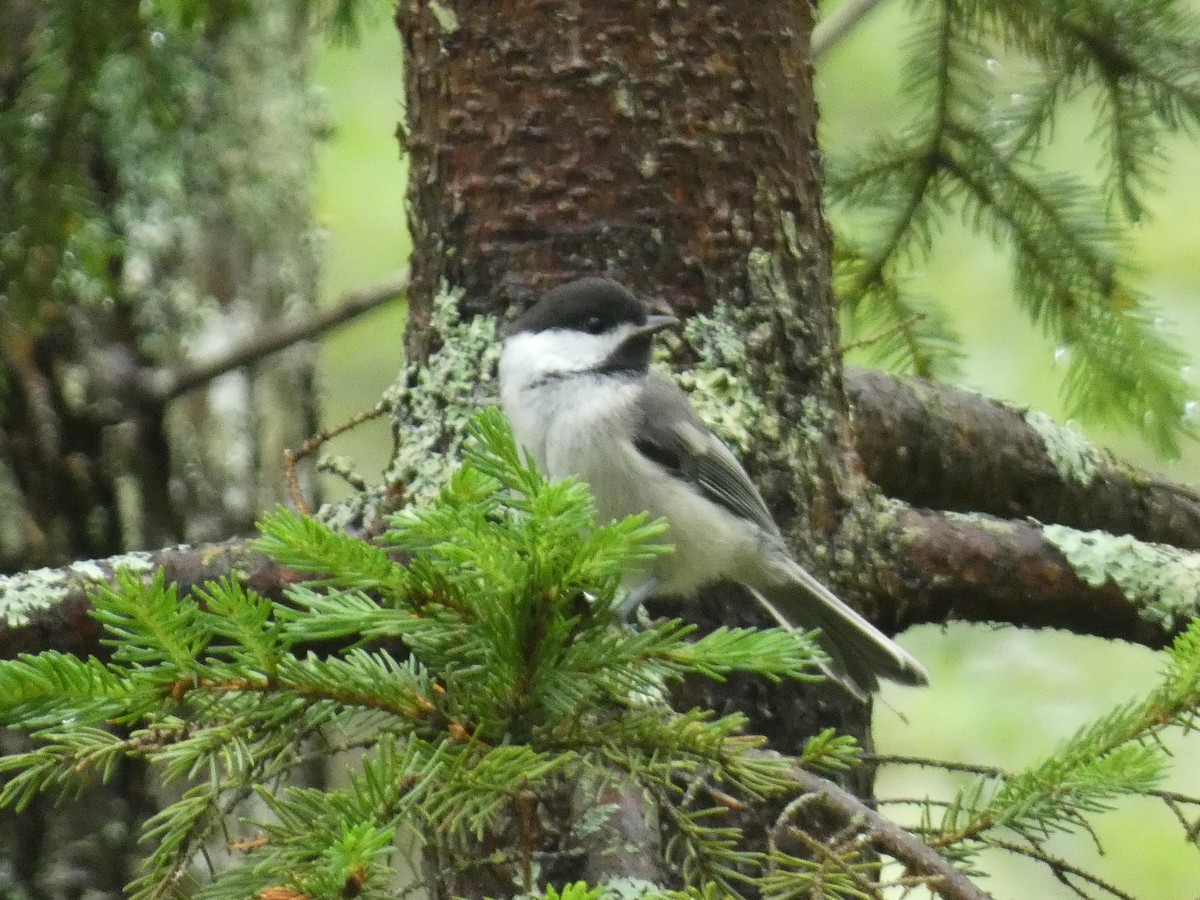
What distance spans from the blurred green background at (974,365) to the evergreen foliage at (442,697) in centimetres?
334

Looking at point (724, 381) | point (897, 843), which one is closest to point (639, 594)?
point (724, 381)

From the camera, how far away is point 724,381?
7.26 feet

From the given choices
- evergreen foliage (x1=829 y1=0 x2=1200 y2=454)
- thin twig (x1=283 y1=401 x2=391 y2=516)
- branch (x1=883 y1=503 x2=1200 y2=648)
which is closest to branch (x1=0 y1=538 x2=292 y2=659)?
thin twig (x1=283 y1=401 x2=391 y2=516)

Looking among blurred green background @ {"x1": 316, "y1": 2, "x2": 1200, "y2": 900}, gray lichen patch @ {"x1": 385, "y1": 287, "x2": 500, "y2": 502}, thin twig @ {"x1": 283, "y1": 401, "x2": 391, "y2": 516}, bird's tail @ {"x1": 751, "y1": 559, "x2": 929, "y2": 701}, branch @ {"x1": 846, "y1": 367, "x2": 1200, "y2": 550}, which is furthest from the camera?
blurred green background @ {"x1": 316, "y1": 2, "x2": 1200, "y2": 900}

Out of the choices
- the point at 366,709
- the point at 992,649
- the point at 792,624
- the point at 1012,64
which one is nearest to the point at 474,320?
the point at 792,624

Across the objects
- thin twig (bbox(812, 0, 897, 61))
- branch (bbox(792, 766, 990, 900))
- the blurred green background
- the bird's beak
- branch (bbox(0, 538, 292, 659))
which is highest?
thin twig (bbox(812, 0, 897, 61))

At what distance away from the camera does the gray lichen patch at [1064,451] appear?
2773 mm

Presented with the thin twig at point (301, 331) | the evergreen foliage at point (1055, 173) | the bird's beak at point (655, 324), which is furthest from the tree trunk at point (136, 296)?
the evergreen foliage at point (1055, 173)

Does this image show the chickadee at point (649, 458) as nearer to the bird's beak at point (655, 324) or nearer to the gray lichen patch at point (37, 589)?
the bird's beak at point (655, 324)

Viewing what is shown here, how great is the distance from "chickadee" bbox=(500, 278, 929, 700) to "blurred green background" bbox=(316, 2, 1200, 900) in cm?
226

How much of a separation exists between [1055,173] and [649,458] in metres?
1.18

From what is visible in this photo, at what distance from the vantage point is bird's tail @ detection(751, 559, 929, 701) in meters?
2.15

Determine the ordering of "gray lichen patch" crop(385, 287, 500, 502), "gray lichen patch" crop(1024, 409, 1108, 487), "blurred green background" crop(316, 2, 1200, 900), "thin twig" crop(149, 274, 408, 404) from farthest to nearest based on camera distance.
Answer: "blurred green background" crop(316, 2, 1200, 900) < "thin twig" crop(149, 274, 408, 404) < "gray lichen patch" crop(1024, 409, 1108, 487) < "gray lichen patch" crop(385, 287, 500, 502)

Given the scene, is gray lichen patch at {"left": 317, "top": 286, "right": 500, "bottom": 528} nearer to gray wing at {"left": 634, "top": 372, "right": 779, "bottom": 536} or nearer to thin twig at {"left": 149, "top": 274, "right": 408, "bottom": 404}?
gray wing at {"left": 634, "top": 372, "right": 779, "bottom": 536}
